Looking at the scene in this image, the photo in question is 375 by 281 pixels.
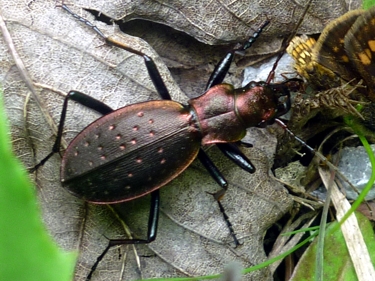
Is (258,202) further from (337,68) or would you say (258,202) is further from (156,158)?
(337,68)

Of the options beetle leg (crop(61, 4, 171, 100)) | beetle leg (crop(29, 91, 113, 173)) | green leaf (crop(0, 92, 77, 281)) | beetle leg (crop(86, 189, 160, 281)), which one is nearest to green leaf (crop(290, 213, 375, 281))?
beetle leg (crop(86, 189, 160, 281))

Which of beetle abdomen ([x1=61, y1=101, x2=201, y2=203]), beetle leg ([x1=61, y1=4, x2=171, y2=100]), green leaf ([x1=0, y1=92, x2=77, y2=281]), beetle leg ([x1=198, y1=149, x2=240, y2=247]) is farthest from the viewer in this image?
beetle leg ([x1=198, y1=149, x2=240, y2=247])

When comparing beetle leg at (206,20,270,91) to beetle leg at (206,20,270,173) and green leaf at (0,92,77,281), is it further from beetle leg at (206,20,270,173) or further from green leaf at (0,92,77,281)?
green leaf at (0,92,77,281)

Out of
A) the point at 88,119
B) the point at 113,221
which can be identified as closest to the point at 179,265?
the point at 113,221

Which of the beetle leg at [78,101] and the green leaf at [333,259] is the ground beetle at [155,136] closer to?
the beetle leg at [78,101]

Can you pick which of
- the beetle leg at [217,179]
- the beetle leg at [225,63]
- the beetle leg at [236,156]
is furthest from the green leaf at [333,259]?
the beetle leg at [225,63]

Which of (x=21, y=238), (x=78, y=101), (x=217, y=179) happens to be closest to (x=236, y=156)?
(x=217, y=179)

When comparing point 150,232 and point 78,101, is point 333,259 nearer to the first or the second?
point 150,232
